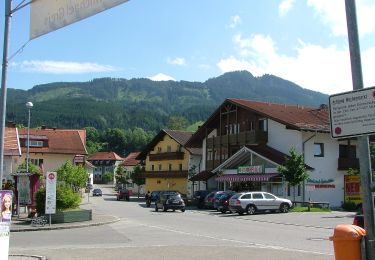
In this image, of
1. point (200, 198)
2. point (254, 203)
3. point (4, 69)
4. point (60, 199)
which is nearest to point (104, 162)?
point (200, 198)

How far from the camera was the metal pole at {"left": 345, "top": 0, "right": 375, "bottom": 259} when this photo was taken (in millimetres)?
6113

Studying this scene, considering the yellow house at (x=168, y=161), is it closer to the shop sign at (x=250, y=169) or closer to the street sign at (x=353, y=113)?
the shop sign at (x=250, y=169)

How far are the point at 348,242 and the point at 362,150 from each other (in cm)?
114

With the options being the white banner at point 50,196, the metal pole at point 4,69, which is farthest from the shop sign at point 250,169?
the metal pole at point 4,69

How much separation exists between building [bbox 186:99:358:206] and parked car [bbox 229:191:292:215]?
3.76 m

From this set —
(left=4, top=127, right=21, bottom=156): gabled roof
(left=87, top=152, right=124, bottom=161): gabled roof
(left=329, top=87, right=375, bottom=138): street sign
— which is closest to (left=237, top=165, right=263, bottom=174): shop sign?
(left=4, top=127, right=21, bottom=156): gabled roof

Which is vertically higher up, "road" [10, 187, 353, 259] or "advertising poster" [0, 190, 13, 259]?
"advertising poster" [0, 190, 13, 259]

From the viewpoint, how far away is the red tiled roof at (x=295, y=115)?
47.0 m

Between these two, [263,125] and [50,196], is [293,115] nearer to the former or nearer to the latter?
[263,125]

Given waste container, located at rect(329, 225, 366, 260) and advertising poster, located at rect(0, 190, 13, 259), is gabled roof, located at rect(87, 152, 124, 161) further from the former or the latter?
waste container, located at rect(329, 225, 366, 260)

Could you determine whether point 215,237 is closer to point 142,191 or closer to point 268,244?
point 268,244

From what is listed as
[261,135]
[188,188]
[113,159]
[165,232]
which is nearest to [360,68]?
[165,232]

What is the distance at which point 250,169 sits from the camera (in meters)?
49.1

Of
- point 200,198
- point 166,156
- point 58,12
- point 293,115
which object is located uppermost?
point 293,115
